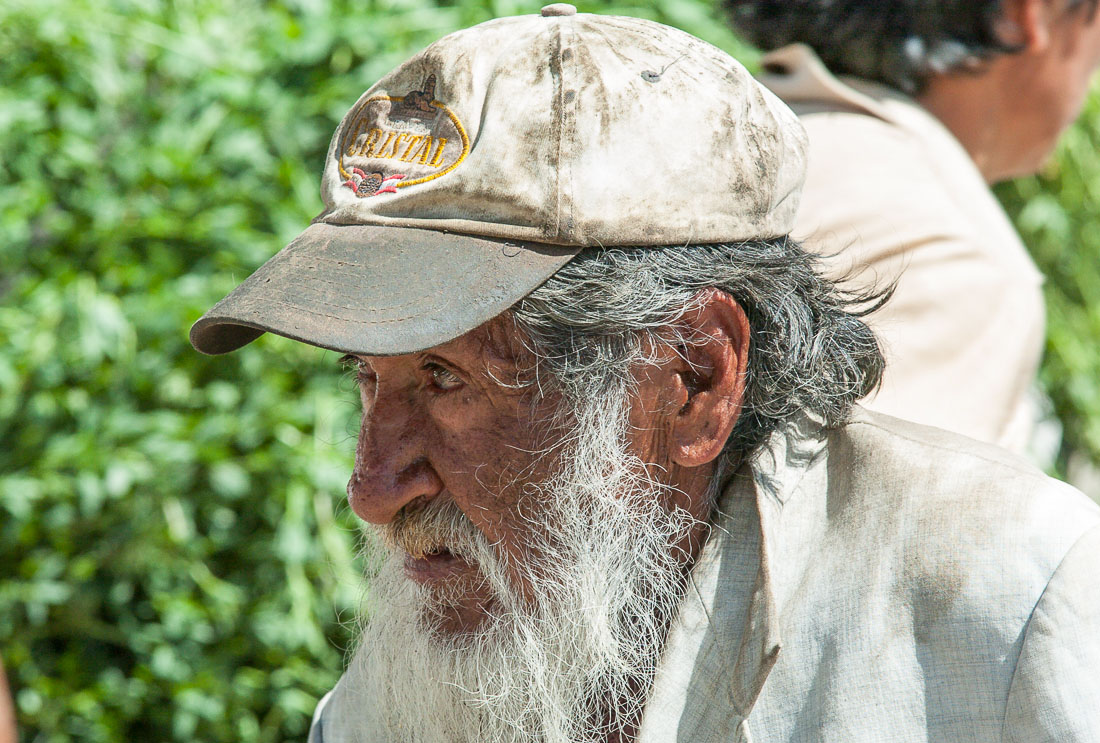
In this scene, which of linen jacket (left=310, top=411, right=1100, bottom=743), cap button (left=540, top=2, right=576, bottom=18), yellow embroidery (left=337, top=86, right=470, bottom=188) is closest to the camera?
linen jacket (left=310, top=411, right=1100, bottom=743)

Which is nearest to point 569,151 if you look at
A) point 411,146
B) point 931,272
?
point 411,146

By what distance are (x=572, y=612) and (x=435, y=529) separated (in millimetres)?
228

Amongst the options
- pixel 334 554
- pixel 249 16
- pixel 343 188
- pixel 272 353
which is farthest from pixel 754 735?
pixel 249 16

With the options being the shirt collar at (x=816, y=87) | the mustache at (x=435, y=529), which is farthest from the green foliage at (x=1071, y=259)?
the mustache at (x=435, y=529)

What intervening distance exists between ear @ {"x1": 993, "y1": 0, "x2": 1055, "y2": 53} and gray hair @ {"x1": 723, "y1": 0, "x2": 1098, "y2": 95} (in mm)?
14

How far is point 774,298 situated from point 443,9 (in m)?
1.93

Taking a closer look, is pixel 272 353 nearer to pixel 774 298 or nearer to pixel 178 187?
pixel 178 187

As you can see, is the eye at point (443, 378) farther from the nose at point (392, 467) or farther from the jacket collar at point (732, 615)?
the jacket collar at point (732, 615)

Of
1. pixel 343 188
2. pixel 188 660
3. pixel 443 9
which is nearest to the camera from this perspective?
pixel 343 188

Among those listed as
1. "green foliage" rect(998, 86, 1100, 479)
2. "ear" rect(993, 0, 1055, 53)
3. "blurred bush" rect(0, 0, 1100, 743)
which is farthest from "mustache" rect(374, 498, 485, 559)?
"green foliage" rect(998, 86, 1100, 479)

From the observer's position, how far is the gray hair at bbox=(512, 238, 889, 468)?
5.04ft

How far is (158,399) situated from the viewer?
2.96m

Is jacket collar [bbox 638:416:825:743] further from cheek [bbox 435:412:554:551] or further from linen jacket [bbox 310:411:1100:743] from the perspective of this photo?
cheek [bbox 435:412:554:551]

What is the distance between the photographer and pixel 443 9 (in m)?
3.23
